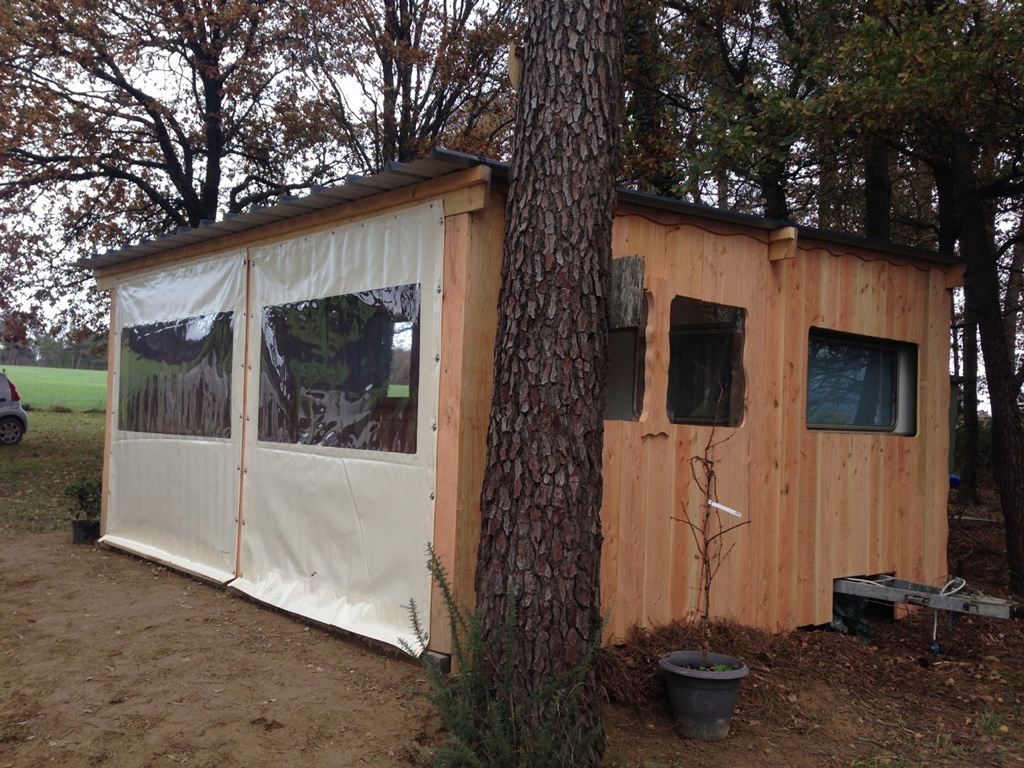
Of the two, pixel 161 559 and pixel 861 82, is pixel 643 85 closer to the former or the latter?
pixel 861 82

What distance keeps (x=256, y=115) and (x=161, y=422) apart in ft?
28.3

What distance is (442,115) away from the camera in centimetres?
1446

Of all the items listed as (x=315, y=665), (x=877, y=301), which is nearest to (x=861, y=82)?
(x=877, y=301)

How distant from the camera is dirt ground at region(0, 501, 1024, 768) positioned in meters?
3.88

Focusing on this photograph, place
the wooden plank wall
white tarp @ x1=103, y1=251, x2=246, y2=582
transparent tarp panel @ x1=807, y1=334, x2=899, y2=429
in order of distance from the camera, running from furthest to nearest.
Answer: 1. white tarp @ x1=103, y1=251, x2=246, y2=582
2. transparent tarp panel @ x1=807, y1=334, x2=899, y2=429
3. the wooden plank wall

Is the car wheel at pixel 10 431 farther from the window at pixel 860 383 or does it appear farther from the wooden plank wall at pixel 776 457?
the window at pixel 860 383

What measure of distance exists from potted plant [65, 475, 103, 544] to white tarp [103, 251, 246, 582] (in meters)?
0.26

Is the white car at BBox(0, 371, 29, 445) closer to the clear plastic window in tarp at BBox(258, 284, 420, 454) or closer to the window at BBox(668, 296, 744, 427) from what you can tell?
the clear plastic window in tarp at BBox(258, 284, 420, 454)

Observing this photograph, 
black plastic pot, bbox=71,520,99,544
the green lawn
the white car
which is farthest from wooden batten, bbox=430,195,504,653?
the white car

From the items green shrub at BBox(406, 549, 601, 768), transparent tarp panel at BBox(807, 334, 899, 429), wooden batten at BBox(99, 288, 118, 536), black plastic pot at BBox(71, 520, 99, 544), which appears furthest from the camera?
black plastic pot at BBox(71, 520, 99, 544)

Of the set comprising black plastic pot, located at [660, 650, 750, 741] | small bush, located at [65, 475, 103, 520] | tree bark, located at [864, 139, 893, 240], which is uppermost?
tree bark, located at [864, 139, 893, 240]

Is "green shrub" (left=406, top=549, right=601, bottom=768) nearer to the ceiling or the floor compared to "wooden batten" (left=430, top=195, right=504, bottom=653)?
nearer to the floor

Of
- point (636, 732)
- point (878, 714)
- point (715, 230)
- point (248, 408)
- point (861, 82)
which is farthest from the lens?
point (861, 82)

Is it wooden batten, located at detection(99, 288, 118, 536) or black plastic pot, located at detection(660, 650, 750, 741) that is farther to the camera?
wooden batten, located at detection(99, 288, 118, 536)
